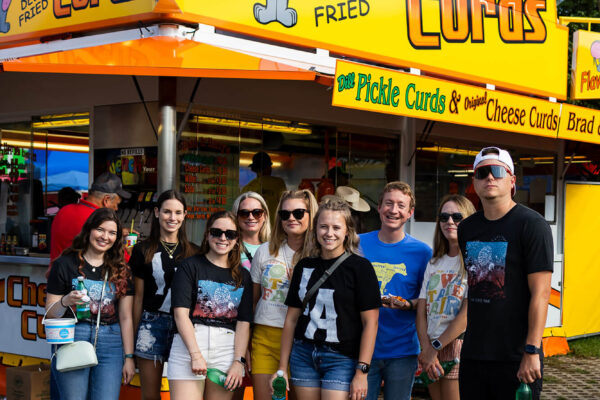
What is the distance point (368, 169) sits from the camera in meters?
9.53

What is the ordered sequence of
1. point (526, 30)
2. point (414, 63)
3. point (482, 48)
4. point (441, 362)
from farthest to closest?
point (526, 30), point (482, 48), point (414, 63), point (441, 362)

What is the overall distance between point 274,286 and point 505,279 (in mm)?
1453

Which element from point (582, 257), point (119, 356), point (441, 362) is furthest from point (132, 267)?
point (582, 257)

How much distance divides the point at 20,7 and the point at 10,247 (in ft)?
9.26

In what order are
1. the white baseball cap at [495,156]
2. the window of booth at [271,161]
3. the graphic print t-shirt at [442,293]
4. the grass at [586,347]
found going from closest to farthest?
the white baseball cap at [495,156] < the graphic print t-shirt at [442,293] < the window of booth at [271,161] < the grass at [586,347]

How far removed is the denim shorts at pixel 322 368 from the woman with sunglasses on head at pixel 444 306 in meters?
0.71

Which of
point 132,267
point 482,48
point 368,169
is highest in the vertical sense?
point 482,48

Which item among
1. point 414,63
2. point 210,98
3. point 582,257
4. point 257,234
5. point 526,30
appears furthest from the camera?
point 582,257

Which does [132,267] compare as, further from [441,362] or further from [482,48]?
[482,48]

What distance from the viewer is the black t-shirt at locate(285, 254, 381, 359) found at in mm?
4008

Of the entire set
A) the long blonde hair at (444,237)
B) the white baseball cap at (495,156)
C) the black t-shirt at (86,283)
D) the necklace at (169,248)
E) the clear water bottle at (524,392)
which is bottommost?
Answer: the clear water bottle at (524,392)

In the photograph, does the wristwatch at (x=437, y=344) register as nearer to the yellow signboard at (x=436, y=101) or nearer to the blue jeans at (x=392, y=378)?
the blue jeans at (x=392, y=378)

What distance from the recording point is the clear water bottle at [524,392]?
3531 mm

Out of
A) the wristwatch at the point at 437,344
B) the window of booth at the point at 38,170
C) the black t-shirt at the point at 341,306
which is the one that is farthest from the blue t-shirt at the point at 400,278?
the window of booth at the point at 38,170
